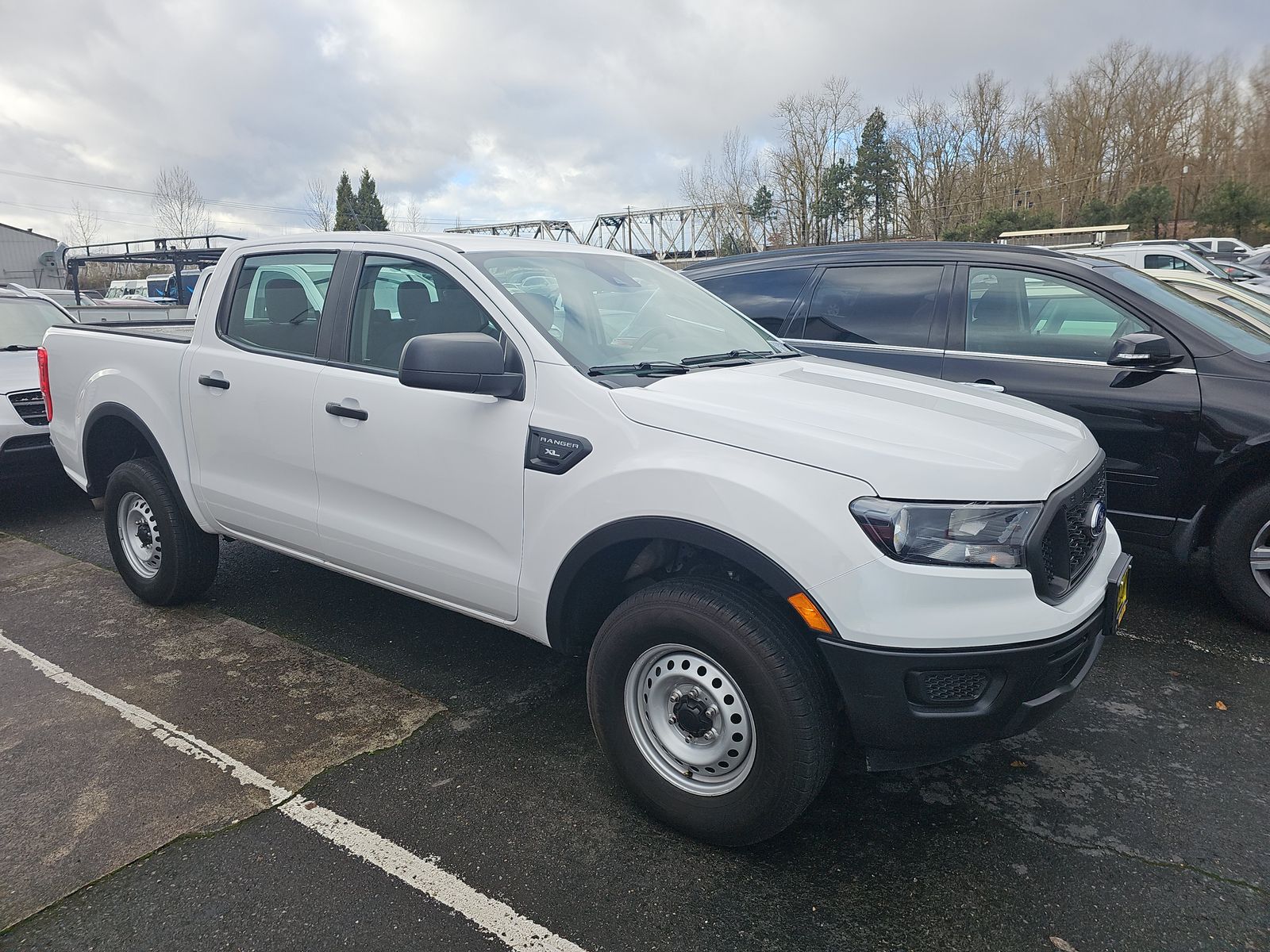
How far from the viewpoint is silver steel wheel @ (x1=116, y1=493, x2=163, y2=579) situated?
14.5 feet

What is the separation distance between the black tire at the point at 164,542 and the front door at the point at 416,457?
1.24m

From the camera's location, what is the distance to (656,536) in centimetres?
249

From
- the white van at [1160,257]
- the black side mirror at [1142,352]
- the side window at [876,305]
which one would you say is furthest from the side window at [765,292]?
the white van at [1160,257]

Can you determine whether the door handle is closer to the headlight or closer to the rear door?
the headlight

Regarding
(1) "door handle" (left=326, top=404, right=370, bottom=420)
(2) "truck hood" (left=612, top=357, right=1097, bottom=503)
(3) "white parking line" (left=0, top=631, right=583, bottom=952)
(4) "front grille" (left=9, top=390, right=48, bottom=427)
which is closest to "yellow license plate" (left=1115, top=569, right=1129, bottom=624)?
(2) "truck hood" (left=612, top=357, right=1097, bottom=503)

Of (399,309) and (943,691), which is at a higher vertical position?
(399,309)

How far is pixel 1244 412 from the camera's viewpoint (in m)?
3.89

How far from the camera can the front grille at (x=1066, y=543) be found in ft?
7.51

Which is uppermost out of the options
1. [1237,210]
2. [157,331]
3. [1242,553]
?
[1237,210]

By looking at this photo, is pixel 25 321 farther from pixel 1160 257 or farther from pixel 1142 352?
pixel 1160 257

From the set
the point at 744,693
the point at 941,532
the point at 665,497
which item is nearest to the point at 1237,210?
the point at 941,532

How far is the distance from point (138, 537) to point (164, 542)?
0.35 metres

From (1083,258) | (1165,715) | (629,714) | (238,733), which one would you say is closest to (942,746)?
(629,714)

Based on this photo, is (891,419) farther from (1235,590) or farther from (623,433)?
(1235,590)
